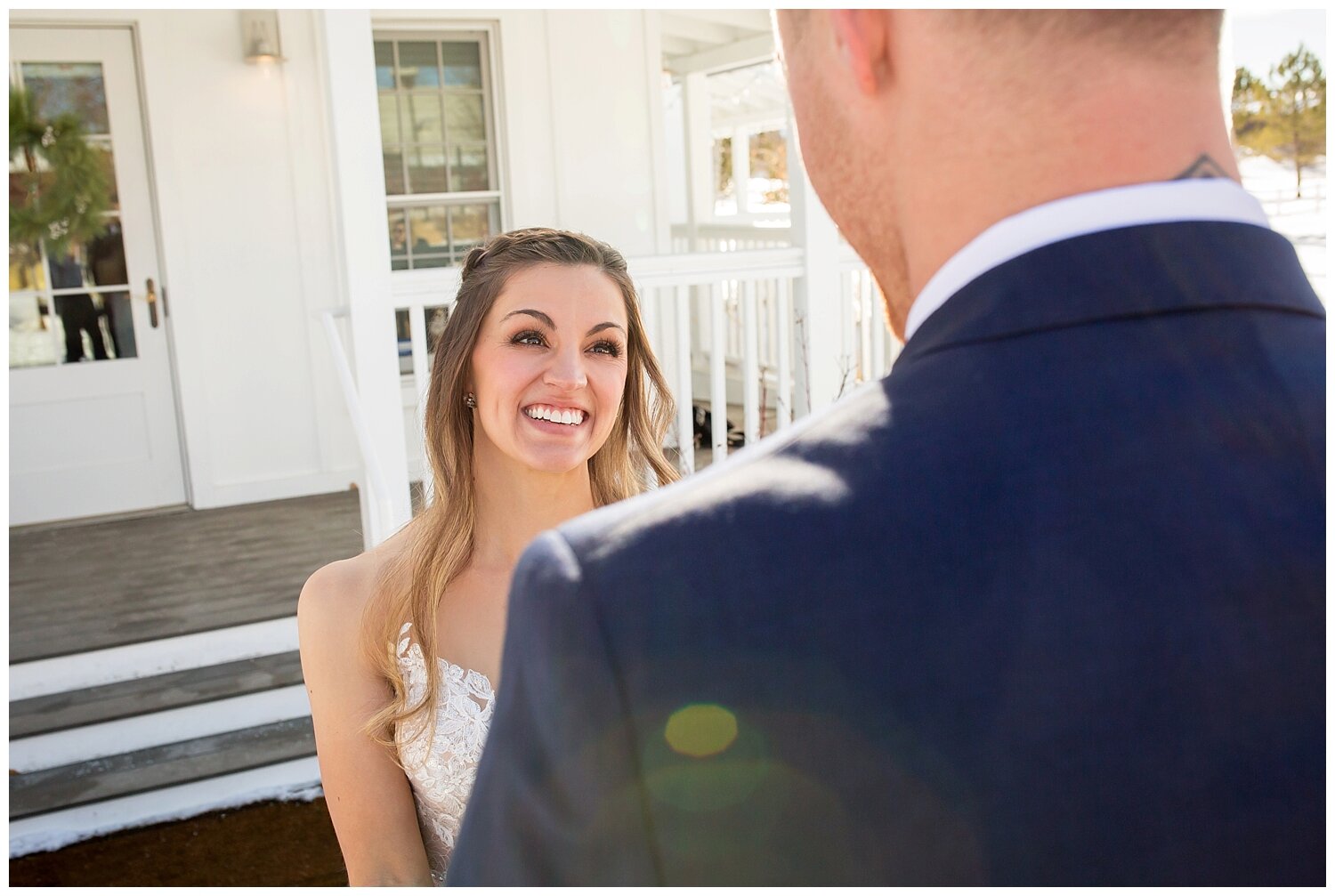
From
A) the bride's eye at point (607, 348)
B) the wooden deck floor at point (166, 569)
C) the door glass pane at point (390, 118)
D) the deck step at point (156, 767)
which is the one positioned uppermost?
the door glass pane at point (390, 118)

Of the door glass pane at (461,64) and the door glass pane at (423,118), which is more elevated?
the door glass pane at (461,64)

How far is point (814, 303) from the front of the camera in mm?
4844

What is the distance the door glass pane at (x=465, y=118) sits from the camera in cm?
653

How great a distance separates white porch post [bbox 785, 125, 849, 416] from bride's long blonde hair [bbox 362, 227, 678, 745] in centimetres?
224

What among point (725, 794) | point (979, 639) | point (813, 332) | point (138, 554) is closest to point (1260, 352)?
point (979, 639)

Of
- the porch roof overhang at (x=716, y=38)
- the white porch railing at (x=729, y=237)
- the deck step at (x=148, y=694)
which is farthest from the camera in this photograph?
the white porch railing at (x=729, y=237)

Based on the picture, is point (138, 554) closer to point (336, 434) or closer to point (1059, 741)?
point (336, 434)

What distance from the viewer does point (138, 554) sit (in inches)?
221

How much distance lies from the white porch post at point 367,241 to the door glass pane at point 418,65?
107 inches

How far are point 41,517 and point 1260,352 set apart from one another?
6.70 meters

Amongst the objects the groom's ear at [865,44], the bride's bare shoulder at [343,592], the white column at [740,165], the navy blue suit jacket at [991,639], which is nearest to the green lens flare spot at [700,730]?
the navy blue suit jacket at [991,639]

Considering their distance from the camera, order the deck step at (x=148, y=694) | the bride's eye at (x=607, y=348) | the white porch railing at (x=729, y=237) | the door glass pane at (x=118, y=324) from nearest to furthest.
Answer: the bride's eye at (x=607, y=348)
the deck step at (x=148, y=694)
the door glass pane at (x=118, y=324)
the white porch railing at (x=729, y=237)

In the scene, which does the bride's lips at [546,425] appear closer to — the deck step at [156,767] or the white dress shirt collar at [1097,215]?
the white dress shirt collar at [1097,215]

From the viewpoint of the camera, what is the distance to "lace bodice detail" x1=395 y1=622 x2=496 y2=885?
81.1 inches
